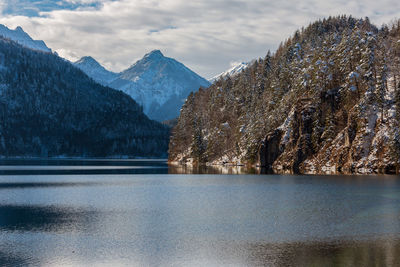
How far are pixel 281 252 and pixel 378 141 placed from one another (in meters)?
89.7

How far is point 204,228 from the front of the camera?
4272 cm

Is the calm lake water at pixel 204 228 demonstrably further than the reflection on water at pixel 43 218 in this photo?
No

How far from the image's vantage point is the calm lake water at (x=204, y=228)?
32312 millimetres

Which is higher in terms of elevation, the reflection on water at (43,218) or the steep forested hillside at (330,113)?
the steep forested hillside at (330,113)

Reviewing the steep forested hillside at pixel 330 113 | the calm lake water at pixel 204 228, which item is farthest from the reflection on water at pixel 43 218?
the steep forested hillside at pixel 330 113

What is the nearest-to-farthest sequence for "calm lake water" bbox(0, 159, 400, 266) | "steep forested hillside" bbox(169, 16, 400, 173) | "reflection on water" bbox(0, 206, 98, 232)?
"calm lake water" bbox(0, 159, 400, 266) < "reflection on water" bbox(0, 206, 98, 232) < "steep forested hillside" bbox(169, 16, 400, 173)

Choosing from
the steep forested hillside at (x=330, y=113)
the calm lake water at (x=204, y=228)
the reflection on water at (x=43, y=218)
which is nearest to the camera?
the calm lake water at (x=204, y=228)

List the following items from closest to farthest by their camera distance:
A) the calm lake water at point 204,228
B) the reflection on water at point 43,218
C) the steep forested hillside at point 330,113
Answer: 1. the calm lake water at point 204,228
2. the reflection on water at point 43,218
3. the steep forested hillside at point 330,113

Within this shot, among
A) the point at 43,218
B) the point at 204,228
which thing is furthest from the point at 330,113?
the point at 43,218

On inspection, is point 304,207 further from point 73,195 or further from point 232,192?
point 73,195

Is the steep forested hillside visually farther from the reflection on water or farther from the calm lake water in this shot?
the reflection on water

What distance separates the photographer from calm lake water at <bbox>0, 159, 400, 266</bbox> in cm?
3231

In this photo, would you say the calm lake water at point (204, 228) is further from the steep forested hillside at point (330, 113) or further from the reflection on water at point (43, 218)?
the steep forested hillside at point (330, 113)

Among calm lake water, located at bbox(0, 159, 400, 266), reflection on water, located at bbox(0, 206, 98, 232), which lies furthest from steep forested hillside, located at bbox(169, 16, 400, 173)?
reflection on water, located at bbox(0, 206, 98, 232)
